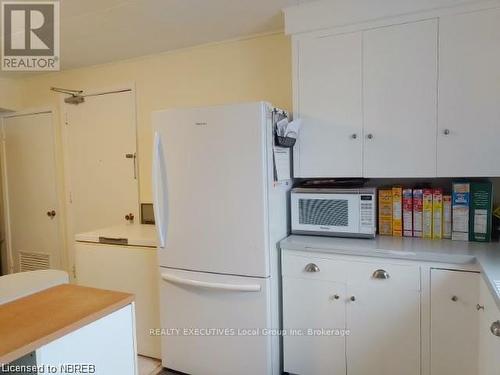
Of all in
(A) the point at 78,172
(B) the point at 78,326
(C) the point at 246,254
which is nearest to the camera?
(B) the point at 78,326

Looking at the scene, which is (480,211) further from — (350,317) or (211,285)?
(211,285)

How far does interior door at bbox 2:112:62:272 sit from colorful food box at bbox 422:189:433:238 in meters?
3.33

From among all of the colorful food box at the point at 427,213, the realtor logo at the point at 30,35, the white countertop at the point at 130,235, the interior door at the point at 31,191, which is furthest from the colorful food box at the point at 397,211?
the interior door at the point at 31,191

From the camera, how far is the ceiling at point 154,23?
2.01 metres

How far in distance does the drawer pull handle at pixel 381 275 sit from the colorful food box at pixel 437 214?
46 cm

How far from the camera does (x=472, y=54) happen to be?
5.76ft

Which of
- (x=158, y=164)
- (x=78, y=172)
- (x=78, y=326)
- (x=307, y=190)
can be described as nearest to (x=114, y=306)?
(x=78, y=326)

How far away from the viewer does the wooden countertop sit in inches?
36.5

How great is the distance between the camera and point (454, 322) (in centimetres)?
164

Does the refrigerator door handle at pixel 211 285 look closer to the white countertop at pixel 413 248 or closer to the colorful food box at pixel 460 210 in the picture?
the white countertop at pixel 413 248

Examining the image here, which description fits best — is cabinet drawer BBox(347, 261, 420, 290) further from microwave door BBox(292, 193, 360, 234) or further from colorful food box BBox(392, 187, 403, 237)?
colorful food box BBox(392, 187, 403, 237)

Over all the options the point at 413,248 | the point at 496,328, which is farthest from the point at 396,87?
the point at 496,328

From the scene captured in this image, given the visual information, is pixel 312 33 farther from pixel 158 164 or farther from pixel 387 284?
pixel 387 284

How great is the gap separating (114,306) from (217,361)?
1.08 m
